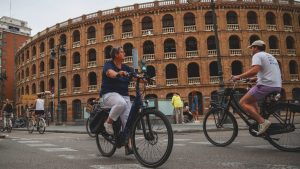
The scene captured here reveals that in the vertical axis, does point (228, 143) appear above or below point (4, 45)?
below

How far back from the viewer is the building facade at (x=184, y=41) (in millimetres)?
33469

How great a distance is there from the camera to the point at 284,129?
4883mm

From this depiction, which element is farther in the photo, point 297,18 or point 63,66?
point 63,66

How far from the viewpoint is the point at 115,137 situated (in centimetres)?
459

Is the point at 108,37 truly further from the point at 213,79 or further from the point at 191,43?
the point at 213,79

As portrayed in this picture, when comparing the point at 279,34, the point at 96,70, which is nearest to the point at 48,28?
the point at 96,70

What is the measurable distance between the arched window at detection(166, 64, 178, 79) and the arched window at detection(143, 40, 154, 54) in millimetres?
2728

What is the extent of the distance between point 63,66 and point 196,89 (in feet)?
59.9

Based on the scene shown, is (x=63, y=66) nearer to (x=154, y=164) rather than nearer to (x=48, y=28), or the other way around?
(x=48, y=28)

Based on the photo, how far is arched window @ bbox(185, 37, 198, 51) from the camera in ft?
114

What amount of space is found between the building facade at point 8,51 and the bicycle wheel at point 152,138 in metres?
65.9

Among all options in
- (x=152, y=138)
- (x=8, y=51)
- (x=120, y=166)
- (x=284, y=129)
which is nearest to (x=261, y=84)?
(x=284, y=129)

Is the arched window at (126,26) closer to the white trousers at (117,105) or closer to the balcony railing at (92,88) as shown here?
the balcony railing at (92,88)

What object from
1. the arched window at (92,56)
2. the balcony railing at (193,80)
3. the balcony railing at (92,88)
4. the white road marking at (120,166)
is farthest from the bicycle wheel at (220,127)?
the arched window at (92,56)
